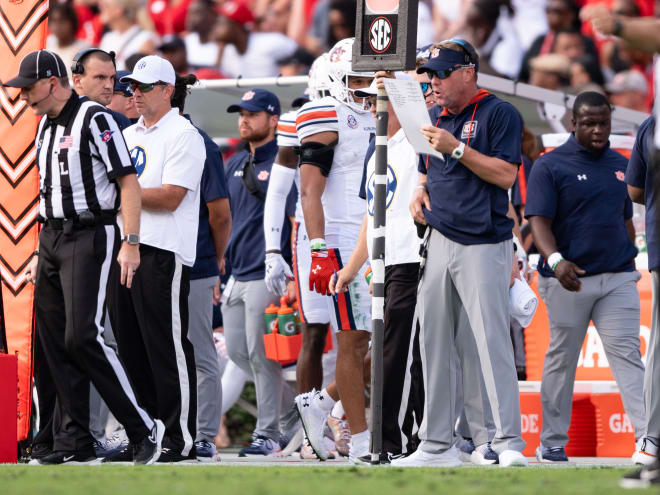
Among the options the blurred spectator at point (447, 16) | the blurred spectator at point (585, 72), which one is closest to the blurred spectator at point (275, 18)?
the blurred spectator at point (447, 16)

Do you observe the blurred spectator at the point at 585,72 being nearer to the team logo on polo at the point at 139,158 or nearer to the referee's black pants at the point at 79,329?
the team logo on polo at the point at 139,158

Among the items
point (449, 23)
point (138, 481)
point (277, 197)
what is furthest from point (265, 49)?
point (138, 481)

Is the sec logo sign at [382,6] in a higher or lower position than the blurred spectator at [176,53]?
lower

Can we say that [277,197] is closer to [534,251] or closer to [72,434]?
[72,434]

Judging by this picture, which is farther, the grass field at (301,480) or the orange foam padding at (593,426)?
the orange foam padding at (593,426)

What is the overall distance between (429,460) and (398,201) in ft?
4.93

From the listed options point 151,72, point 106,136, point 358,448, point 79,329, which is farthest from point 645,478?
point 151,72

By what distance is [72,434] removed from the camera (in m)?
7.59

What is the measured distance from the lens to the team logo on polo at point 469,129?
284 inches

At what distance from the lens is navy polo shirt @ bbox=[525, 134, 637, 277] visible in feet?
29.3

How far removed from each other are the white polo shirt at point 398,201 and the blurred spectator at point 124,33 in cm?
1110

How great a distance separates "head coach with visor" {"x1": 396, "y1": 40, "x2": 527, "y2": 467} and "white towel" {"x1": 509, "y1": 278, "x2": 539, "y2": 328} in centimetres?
46

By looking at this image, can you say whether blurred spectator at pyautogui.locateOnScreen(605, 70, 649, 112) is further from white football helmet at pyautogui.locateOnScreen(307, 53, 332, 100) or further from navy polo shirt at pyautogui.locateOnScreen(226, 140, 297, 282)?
white football helmet at pyautogui.locateOnScreen(307, 53, 332, 100)

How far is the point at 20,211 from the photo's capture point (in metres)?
8.56
